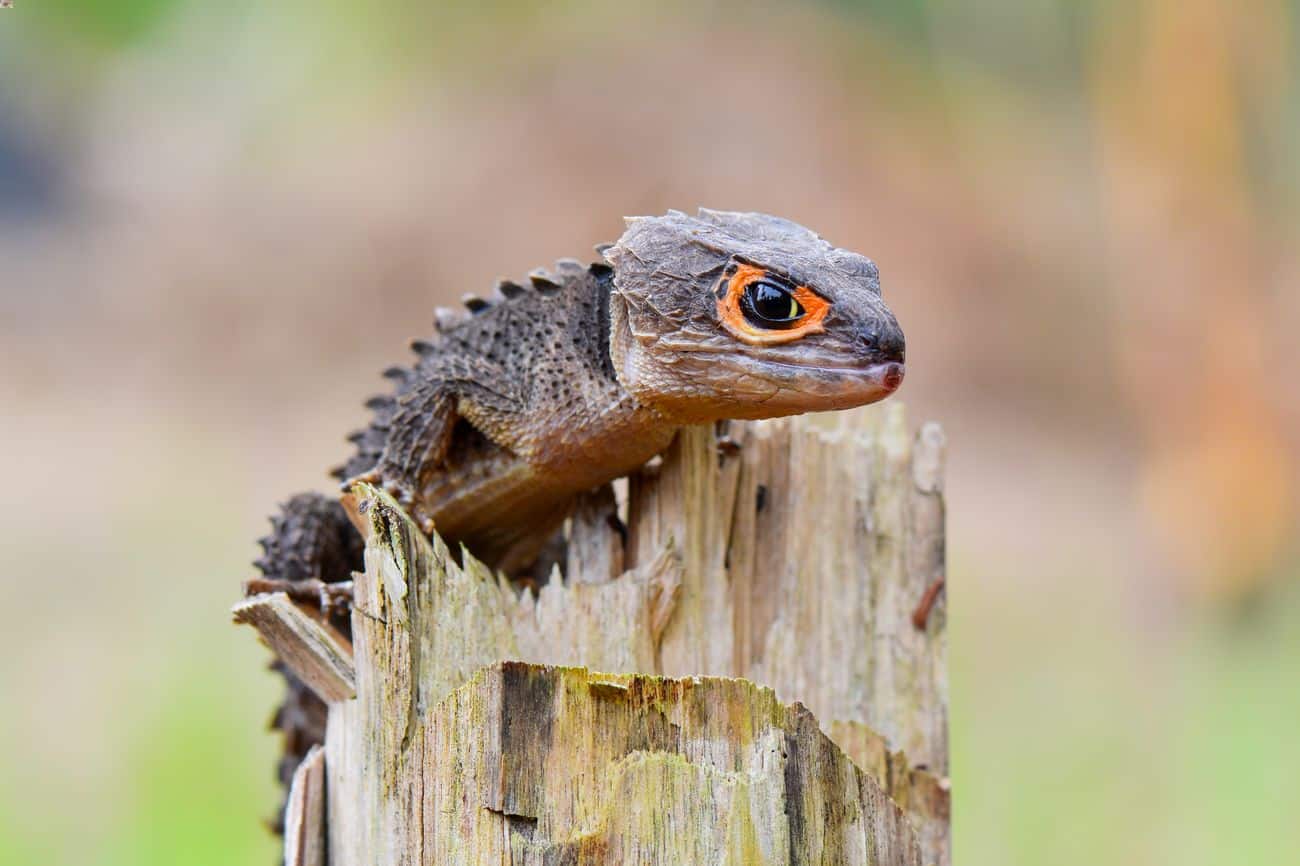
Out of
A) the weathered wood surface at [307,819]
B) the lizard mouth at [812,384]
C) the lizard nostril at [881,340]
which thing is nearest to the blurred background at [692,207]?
the weathered wood surface at [307,819]

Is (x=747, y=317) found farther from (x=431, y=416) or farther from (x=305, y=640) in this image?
(x=305, y=640)

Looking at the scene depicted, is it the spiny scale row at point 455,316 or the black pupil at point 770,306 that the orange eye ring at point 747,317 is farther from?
the spiny scale row at point 455,316

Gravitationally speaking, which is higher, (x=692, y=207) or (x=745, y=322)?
(x=692, y=207)

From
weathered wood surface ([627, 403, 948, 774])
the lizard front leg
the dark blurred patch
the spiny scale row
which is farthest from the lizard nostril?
the dark blurred patch

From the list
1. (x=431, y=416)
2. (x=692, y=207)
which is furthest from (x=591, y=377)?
(x=692, y=207)

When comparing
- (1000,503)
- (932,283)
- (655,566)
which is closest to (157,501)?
(655,566)

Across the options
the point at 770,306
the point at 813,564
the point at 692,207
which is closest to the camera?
the point at 770,306

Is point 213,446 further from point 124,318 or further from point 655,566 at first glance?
point 655,566
